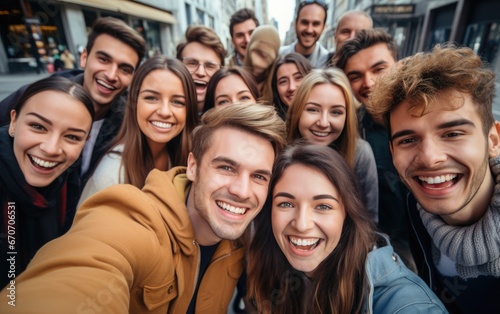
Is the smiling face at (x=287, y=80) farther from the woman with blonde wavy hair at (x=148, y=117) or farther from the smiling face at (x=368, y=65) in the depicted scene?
the woman with blonde wavy hair at (x=148, y=117)

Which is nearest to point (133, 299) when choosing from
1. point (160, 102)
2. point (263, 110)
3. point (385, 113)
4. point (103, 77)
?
point (263, 110)

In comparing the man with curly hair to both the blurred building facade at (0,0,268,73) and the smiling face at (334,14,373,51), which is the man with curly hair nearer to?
the smiling face at (334,14,373,51)

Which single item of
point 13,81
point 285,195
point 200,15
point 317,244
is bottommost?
point 317,244

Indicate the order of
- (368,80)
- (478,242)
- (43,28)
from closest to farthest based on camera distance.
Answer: (478,242)
(368,80)
(43,28)

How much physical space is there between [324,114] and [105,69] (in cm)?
270

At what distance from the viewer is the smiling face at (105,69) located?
9.58 feet

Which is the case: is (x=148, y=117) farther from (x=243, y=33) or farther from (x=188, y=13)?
(x=188, y=13)

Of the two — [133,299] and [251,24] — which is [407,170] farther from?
[251,24]

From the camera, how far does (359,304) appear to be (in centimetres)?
166

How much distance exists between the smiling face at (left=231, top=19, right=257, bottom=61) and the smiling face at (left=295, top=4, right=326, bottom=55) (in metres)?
1.05

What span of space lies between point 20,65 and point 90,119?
14.9 m

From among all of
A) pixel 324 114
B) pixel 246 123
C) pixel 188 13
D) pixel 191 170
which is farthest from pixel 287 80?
pixel 188 13

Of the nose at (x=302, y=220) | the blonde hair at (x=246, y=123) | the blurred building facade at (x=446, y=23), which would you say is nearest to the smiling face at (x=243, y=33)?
the blonde hair at (x=246, y=123)

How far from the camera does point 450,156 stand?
146 centimetres
